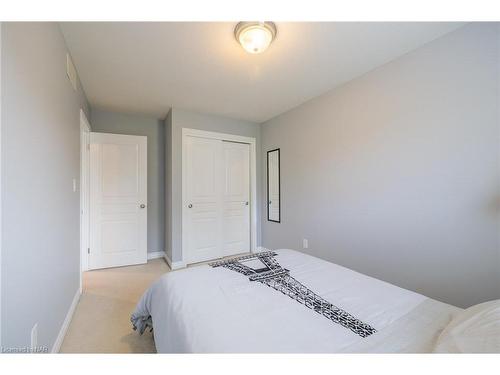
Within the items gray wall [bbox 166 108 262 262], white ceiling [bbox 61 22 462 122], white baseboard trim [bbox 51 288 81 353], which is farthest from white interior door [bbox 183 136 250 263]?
white baseboard trim [bbox 51 288 81 353]

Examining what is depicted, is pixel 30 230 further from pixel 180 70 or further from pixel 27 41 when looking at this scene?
pixel 180 70

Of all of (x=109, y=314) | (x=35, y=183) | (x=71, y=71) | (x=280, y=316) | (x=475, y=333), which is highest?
(x=71, y=71)

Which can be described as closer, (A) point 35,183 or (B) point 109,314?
(A) point 35,183

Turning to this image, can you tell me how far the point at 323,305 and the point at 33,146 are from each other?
1698 mm

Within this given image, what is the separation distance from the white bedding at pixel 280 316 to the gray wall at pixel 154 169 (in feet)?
7.41

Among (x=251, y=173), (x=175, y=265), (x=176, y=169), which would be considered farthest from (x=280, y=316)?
(x=251, y=173)

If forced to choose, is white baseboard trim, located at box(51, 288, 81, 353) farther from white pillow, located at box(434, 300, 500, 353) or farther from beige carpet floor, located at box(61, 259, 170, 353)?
white pillow, located at box(434, 300, 500, 353)

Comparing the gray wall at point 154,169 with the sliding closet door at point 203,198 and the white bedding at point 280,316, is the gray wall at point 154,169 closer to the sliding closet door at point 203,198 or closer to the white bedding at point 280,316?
the sliding closet door at point 203,198

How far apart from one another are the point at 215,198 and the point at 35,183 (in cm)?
229

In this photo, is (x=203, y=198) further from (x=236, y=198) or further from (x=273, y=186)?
(x=273, y=186)

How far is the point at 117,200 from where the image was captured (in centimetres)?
304

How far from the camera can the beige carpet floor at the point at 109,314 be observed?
1489 millimetres

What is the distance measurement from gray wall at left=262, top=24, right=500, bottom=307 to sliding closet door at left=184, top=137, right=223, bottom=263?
150 centimetres
